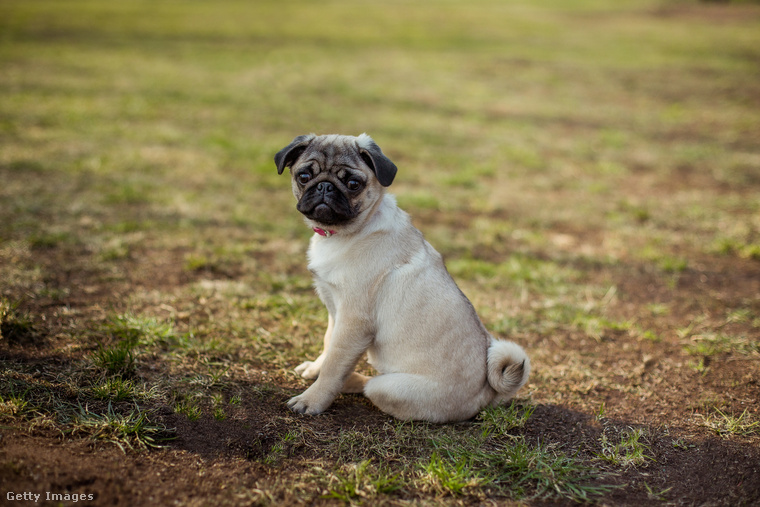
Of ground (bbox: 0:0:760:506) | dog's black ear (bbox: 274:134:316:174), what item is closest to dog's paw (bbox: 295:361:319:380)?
ground (bbox: 0:0:760:506)

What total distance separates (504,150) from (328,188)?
8397mm

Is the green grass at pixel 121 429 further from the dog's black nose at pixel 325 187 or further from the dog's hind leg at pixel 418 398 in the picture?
the dog's black nose at pixel 325 187

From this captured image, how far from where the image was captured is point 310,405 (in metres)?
3.84

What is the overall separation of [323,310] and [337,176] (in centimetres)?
205

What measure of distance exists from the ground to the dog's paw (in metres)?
0.07

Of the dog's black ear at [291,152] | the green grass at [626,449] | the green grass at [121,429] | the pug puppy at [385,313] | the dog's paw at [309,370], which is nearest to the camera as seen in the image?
the green grass at [121,429]

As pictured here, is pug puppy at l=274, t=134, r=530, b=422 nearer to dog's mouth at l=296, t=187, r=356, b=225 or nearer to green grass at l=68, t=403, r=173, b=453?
dog's mouth at l=296, t=187, r=356, b=225

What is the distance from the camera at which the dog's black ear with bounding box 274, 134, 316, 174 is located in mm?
3965

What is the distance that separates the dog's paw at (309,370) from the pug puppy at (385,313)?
0.43 meters

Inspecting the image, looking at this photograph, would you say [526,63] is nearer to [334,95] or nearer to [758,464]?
[334,95]

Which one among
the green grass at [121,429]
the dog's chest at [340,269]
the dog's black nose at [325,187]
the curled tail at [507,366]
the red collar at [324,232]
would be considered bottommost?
the green grass at [121,429]

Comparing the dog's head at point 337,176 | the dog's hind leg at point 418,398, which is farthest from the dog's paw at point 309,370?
the dog's head at point 337,176

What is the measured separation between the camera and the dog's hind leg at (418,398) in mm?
3715

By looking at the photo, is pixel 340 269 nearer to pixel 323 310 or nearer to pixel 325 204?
pixel 325 204
